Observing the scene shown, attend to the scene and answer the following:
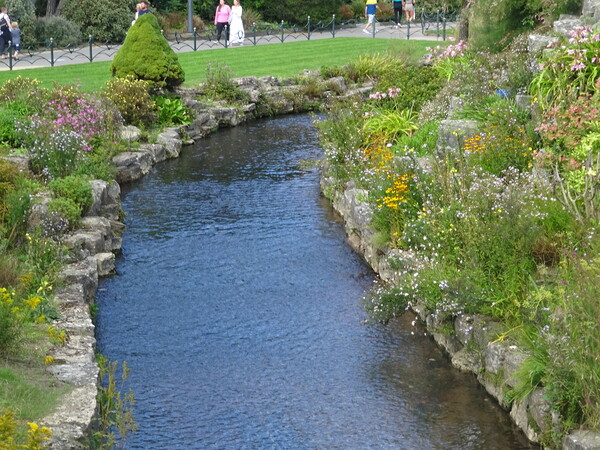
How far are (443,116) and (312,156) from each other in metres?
3.86

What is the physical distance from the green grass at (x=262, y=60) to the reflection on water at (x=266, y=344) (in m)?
9.70

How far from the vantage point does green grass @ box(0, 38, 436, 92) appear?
26.5 m

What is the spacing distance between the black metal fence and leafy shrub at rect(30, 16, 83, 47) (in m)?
0.20

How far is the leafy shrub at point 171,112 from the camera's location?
2336 cm

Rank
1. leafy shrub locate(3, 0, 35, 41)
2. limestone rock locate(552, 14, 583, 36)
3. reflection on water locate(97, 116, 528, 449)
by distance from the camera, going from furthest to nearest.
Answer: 1. leafy shrub locate(3, 0, 35, 41)
2. limestone rock locate(552, 14, 583, 36)
3. reflection on water locate(97, 116, 528, 449)

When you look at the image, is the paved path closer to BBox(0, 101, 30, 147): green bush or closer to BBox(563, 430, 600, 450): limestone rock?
BBox(0, 101, 30, 147): green bush

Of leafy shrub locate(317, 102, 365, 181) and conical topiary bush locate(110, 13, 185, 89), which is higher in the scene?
conical topiary bush locate(110, 13, 185, 89)

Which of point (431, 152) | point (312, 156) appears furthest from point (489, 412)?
point (312, 156)

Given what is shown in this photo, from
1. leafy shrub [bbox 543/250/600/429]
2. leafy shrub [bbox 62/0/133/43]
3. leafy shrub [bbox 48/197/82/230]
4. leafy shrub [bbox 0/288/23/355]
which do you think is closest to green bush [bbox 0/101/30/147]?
leafy shrub [bbox 48/197/82/230]

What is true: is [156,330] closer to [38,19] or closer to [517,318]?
[517,318]

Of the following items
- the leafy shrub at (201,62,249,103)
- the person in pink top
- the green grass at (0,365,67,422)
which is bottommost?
the green grass at (0,365,67,422)

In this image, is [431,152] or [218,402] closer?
[218,402]

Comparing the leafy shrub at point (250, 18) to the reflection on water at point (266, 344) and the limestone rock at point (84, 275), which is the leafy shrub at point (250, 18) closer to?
the reflection on water at point (266, 344)

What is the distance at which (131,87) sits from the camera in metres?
22.2
